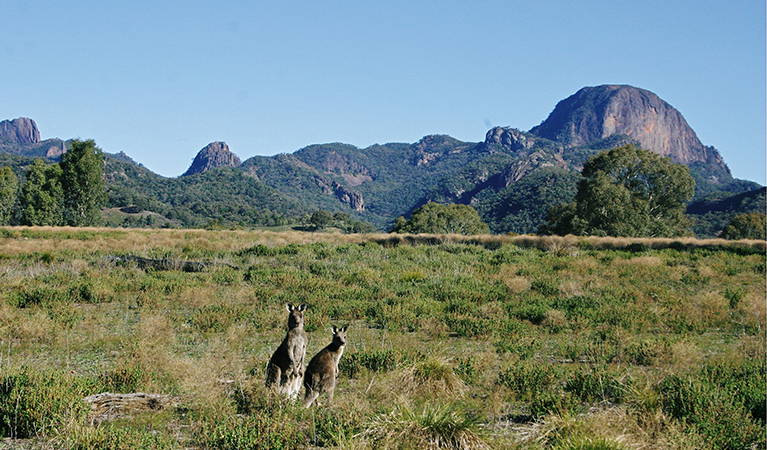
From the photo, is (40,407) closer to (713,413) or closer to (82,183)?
(713,413)

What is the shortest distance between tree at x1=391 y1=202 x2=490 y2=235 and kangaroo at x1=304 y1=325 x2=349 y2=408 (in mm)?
73785

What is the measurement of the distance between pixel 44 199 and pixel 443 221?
5278 centimetres

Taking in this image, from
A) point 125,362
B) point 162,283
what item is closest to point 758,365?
point 125,362

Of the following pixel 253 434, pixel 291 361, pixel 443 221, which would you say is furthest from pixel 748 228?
pixel 253 434

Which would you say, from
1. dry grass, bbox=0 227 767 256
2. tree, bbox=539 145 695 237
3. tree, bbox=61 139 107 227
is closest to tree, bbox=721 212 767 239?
tree, bbox=539 145 695 237

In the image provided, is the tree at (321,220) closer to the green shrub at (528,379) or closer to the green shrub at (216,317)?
the green shrub at (216,317)

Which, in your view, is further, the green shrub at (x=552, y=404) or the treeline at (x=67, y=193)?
the treeline at (x=67, y=193)

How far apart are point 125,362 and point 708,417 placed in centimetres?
723

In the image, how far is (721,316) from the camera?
1230cm

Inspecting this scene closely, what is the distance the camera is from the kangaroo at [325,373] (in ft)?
19.3

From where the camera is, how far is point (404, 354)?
8430mm

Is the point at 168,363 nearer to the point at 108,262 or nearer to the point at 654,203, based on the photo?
the point at 108,262

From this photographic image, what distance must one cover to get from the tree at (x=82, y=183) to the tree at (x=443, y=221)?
40.6 metres

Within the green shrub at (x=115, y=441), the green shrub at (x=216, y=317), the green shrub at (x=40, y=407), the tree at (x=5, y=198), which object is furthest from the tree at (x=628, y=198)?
the tree at (x=5, y=198)
